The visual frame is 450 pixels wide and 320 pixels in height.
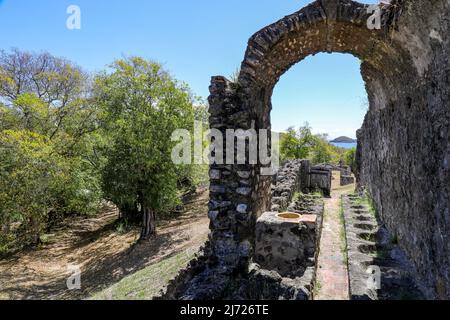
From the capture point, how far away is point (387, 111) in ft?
20.5

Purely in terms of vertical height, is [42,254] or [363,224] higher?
[363,224]

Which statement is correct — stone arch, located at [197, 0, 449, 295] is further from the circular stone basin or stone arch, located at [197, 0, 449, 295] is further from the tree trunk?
the tree trunk

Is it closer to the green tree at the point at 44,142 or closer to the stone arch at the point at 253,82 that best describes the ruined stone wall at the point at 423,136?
the stone arch at the point at 253,82

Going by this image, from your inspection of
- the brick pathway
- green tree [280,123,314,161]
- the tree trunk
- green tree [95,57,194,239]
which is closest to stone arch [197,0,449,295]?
the brick pathway

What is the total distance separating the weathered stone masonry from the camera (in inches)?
133

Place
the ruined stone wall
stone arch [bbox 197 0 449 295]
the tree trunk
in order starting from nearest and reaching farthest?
the ruined stone wall
stone arch [bbox 197 0 449 295]
the tree trunk

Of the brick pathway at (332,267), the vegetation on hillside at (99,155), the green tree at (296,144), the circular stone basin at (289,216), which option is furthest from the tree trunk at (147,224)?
the green tree at (296,144)

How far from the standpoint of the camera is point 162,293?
4.62 metres

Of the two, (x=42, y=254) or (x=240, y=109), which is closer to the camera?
(x=240, y=109)

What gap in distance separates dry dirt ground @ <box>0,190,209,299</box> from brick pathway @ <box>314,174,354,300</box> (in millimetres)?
4242

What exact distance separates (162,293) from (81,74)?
17.1m

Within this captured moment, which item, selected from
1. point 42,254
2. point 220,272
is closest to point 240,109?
point 220,272

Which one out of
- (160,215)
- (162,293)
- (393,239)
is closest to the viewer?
(162,293)
